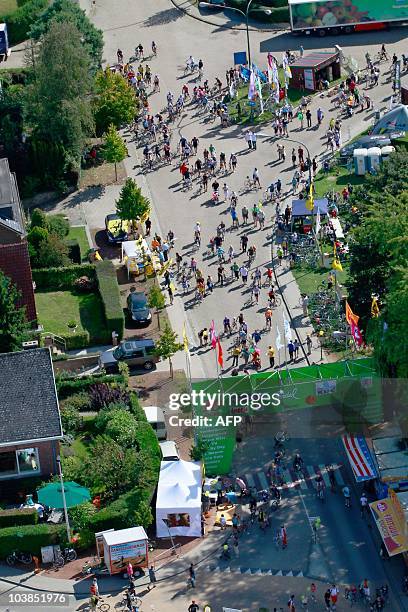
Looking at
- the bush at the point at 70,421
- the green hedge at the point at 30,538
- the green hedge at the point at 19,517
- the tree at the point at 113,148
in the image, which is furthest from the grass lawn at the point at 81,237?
the green hedge at the point at 30,538

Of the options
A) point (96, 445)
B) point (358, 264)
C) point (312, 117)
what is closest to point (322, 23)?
point (312, 117)

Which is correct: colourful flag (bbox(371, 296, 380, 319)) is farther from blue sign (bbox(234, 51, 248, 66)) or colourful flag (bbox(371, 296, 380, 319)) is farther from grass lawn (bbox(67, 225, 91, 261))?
blue sign (bbox(234, 51, 248, 66))

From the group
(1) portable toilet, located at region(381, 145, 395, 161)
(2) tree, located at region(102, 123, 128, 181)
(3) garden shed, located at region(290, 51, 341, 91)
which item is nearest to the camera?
(1) portable toilet, located at region(381, 145, 395, 161)

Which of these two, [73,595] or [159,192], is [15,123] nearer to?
[159,192]

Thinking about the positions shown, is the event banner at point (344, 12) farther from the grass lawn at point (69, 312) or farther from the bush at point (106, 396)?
the bush at point (106, 396)

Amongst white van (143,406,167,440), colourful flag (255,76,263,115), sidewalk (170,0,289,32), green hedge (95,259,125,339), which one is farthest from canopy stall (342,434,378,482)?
sidewalk (170,0,289,32)
